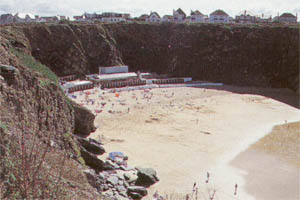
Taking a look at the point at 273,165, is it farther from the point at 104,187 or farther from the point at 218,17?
the point at 218,17

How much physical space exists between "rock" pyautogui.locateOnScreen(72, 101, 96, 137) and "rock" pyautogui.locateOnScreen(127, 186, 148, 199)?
1229 cm

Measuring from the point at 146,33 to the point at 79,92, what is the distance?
30.3 m

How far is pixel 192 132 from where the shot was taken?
34.2 metres

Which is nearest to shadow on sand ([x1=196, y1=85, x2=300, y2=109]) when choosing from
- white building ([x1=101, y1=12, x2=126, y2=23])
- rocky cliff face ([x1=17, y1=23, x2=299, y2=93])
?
rocky cliff face ([x1=17, y1=23, x2=299, y2=93])

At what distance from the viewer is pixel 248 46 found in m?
66.6

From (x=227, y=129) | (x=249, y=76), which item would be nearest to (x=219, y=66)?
(x=249, y=76)

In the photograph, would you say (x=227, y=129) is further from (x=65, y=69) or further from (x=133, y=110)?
(x=65, y=69)

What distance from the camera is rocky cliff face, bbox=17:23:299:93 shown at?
61719 millimetres

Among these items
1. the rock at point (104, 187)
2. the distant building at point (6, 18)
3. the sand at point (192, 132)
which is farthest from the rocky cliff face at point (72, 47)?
the distant building at point (6, 18)

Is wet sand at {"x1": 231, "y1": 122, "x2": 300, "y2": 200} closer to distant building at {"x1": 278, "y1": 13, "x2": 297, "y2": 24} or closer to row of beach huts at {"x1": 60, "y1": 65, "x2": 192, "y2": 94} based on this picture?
row of beach huts at {"x1": 60, "y1": 65, "x2": 192, "y2": 94}

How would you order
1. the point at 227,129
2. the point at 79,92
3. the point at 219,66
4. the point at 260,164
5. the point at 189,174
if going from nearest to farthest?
the point at 189,174 → the point at 260,164 → the point at 227,129 → the point at 79,92 → the point at 219,66

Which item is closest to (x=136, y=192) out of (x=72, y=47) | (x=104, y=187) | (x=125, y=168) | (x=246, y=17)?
(x=104, y=187)

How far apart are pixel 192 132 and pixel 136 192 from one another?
49.3 feet

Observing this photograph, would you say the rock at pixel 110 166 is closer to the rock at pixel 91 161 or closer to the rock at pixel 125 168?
the rock at pixel 125 168
